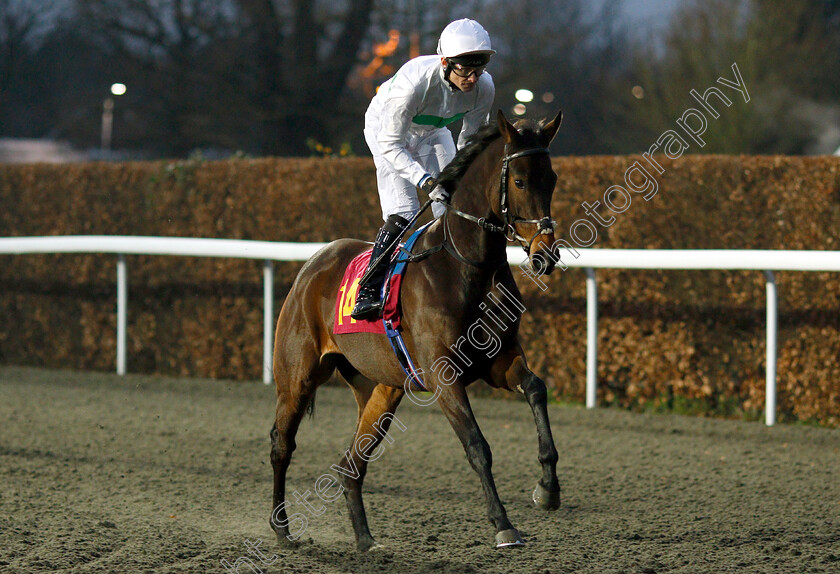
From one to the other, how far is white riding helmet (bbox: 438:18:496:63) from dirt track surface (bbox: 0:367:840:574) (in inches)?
76.4

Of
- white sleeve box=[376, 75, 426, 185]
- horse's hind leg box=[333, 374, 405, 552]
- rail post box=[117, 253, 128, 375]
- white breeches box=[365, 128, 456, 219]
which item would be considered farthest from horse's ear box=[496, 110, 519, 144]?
rail post box=[117, 253, 128, 375]

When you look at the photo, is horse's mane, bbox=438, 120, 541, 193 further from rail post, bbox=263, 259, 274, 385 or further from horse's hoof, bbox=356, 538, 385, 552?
rail post, bbox=263, 259, 274, 385

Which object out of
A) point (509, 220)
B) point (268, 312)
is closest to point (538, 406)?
point (509, 220)

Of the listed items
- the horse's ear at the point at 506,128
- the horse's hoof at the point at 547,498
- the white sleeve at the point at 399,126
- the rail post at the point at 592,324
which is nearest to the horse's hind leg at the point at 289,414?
the white sleeve at the point at 399,126

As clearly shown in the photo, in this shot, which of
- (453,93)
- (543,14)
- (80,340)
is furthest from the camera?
(543,14)

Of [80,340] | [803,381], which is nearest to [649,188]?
[803,381]

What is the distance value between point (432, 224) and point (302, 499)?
1.63 metres

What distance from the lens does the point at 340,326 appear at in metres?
4.19

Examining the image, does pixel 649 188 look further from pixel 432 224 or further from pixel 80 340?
pixel 80 340

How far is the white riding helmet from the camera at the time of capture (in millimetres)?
3809

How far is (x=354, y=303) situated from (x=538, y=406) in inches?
40.2

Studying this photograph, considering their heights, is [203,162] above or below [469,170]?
above

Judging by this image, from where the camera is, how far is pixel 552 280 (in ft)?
24.2

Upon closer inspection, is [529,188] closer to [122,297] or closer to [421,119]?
[421,119]
